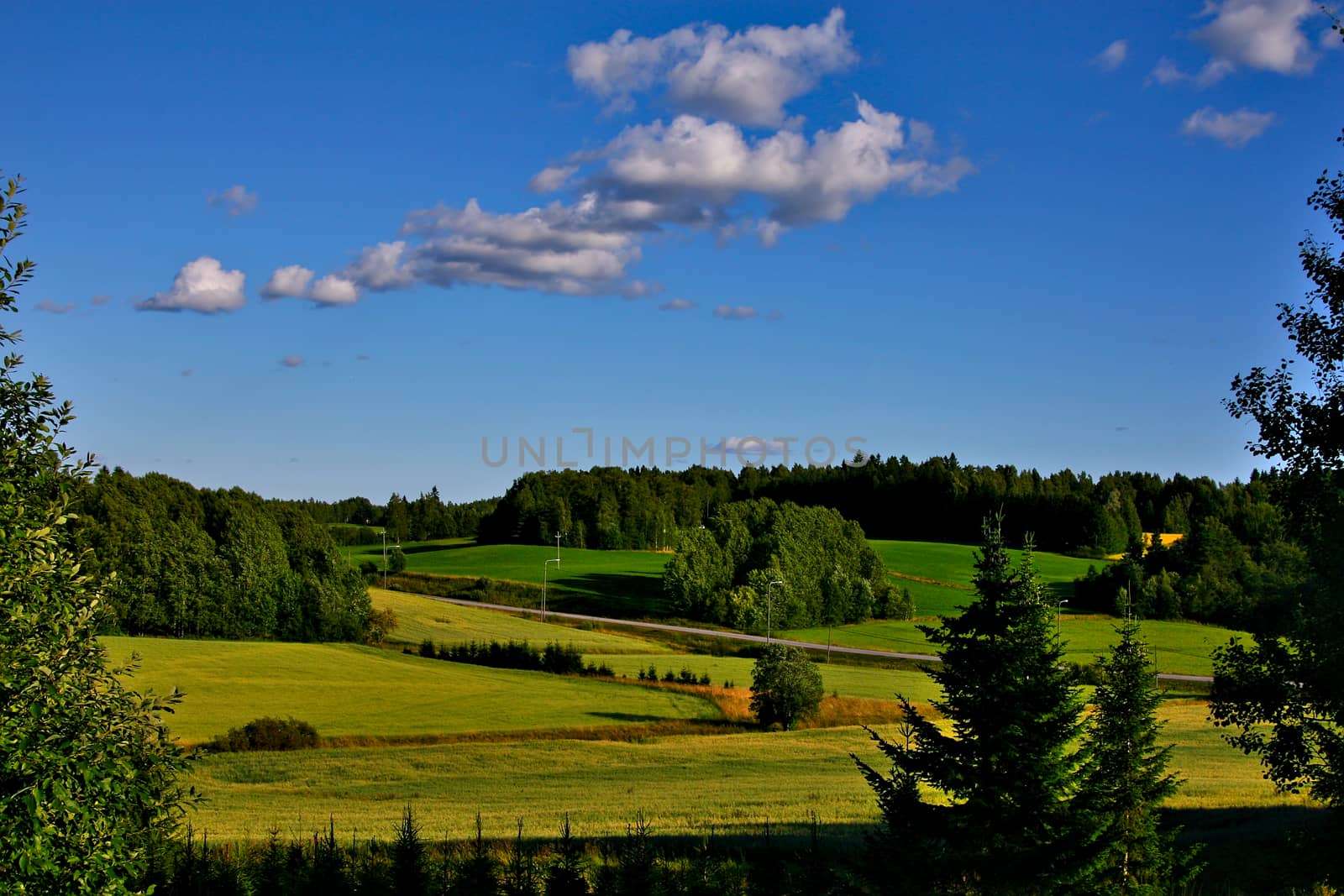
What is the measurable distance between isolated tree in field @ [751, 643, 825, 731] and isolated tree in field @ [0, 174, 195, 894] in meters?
48.4

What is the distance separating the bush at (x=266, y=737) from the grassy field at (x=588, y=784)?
201 centimetres

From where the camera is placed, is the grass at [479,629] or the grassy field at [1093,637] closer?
the grassy field at [1093,637]

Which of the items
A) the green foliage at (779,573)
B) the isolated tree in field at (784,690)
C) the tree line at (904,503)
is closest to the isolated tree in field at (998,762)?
the isolated tree in field at (784,690)

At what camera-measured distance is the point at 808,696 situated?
57594 mm

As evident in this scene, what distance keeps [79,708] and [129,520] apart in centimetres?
9232

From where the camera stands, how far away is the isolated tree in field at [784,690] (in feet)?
188

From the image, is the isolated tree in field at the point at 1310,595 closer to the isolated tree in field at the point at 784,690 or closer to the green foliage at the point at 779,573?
the isolated tree in field at the point at 784,690

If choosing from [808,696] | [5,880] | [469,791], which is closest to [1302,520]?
[5,880]

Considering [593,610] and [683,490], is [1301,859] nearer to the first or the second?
[593,610]

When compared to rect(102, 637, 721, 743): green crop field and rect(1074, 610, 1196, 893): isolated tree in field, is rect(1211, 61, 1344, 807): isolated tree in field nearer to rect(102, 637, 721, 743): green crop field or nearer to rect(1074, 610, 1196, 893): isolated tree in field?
rect(1074, 610, 1196, 893): isolated tree in field

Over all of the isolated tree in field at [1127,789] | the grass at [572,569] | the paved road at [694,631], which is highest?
the isolated tree in field at [1127,789]

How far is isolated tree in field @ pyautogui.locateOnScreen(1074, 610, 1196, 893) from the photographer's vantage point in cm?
1406

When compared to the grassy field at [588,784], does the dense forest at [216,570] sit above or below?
above

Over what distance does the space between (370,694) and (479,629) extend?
2711cm
